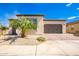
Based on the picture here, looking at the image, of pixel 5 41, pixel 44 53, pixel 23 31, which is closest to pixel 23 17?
pixel 23 31

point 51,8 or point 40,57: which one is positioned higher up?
point 51,8

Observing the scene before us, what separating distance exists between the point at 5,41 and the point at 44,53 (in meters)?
1.45

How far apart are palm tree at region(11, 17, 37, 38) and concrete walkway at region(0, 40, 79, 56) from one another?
2.01 ft

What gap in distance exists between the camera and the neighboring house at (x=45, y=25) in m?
6.31

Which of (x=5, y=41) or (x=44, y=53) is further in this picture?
(x=5, y=41)

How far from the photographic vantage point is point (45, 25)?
659 centimetres

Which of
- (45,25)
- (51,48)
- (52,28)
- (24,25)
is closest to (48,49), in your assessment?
(51,48)

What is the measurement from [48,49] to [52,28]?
4.30ft

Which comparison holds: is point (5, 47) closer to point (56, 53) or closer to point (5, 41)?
point (5, 41)

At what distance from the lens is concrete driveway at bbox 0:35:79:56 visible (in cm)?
543

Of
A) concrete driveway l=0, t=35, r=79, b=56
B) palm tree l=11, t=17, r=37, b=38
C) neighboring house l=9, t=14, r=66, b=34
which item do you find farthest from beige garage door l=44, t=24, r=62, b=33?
palm tree l=11, t=17, r=37, b=38

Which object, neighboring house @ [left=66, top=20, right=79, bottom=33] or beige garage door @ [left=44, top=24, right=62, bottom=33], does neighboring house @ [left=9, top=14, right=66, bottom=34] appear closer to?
beige garage door @ [left=44, top=24, right=62, bottom=33]

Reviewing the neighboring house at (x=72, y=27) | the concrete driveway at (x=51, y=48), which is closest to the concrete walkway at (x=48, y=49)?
the concrete driveway at (x=51, y=48)

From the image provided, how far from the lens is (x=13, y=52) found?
216 inches
